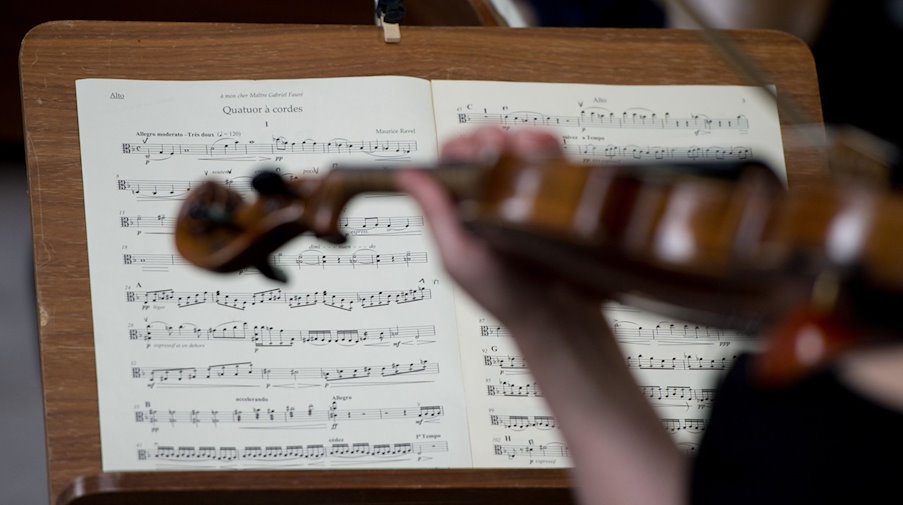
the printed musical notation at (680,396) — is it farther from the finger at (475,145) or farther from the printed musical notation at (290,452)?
the finger at (475,145)

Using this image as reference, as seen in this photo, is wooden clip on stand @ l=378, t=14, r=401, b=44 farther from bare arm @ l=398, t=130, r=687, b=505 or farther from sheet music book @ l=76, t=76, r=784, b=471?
bare arm @ l=398, t=130, r=687, b=505

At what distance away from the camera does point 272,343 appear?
4.21 ft

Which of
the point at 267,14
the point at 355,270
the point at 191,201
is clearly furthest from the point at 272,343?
the point at 267,14

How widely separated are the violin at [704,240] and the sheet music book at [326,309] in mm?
380

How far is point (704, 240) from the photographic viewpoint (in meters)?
0.72

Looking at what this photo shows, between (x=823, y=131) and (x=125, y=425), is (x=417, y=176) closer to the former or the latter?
(x=125, y=425)

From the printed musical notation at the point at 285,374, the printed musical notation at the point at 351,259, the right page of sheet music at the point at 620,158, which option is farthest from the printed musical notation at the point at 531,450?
the printed musical notation at the point at 351,259

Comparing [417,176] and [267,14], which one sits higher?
[267,14]

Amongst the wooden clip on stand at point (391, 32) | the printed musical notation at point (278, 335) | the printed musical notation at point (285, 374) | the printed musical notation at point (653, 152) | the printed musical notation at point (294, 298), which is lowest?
the printed musical notation at point (285, 374)

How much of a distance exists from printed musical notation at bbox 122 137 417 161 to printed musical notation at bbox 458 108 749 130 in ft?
0.31

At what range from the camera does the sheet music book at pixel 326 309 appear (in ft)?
4.06

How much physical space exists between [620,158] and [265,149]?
1.34 ft

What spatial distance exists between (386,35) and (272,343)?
16.0 inches

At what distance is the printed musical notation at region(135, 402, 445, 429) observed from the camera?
1.22 metres
